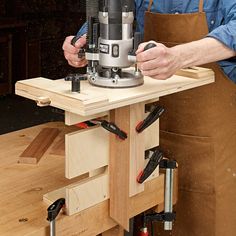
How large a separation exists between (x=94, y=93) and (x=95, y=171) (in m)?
0.27

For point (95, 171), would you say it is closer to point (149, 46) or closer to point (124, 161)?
point (124, 161)

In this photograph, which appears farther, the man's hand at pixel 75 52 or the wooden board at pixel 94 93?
the man's hand at pixel 75 52

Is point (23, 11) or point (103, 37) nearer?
point (103, 37)

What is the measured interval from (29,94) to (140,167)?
0.38m

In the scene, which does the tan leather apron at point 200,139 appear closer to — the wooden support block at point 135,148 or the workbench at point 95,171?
the workbench at point 95,171

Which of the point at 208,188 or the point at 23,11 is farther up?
the point at 23,11

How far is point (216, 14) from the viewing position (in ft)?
6.09

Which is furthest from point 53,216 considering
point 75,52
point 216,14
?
point 216,14

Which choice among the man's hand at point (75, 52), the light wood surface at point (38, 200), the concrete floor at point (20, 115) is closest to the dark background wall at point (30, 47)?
the concrete floor at point (20, 115)

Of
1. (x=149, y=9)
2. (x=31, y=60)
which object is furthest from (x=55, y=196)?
(x=31, y=60)

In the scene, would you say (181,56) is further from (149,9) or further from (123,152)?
(149,9)

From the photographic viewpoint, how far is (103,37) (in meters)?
1.50

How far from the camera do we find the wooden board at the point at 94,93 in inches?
52.8

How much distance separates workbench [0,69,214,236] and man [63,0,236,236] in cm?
25
